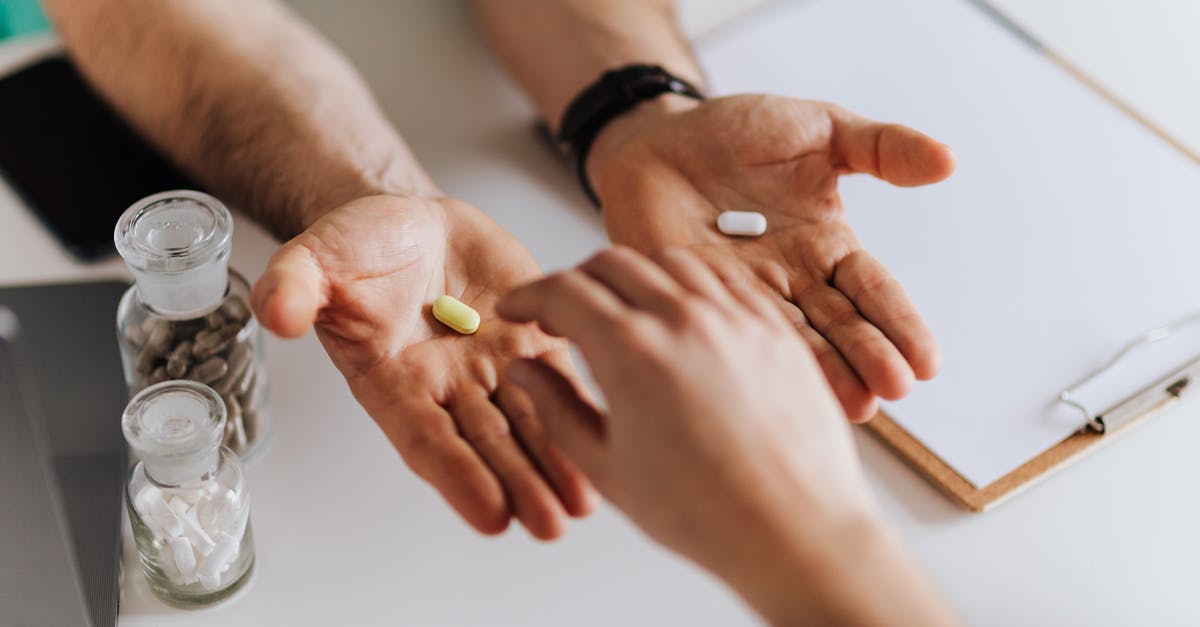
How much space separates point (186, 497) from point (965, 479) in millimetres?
714

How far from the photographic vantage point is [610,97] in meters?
1.33

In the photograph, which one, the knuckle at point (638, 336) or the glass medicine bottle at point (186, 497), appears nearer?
the knuckle at point (638, 336)

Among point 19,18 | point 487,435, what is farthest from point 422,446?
point 19,18

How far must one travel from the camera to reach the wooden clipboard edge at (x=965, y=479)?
1.03 metres

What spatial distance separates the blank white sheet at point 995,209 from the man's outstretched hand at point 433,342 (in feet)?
1.40

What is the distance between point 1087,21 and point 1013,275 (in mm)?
604

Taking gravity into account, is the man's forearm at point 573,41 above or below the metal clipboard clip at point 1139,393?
below

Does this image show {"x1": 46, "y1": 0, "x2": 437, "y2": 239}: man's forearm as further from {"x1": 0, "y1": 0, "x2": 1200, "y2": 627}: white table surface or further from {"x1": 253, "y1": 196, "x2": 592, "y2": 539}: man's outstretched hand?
{"x1": 253, "y1": 196, "x2": 592, "y2": 539}: man's outstretched hand

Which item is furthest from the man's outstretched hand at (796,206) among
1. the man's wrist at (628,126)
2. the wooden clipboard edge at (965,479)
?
the wooden clipboard edge at (965,479)

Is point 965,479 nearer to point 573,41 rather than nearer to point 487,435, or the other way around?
point 487,435

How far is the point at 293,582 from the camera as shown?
950 mm

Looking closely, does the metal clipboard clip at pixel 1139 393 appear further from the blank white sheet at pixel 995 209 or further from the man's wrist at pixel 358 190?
the man's wrist at pixel 358 190

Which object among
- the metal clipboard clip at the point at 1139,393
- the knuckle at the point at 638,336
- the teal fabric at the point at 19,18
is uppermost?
the metal clipboard clip at the point at 1139,393

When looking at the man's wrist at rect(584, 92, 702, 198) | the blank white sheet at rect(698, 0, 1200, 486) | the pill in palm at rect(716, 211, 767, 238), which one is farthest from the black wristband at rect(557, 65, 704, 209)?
the pill in palm at rect(716, 211, 767, 238)
